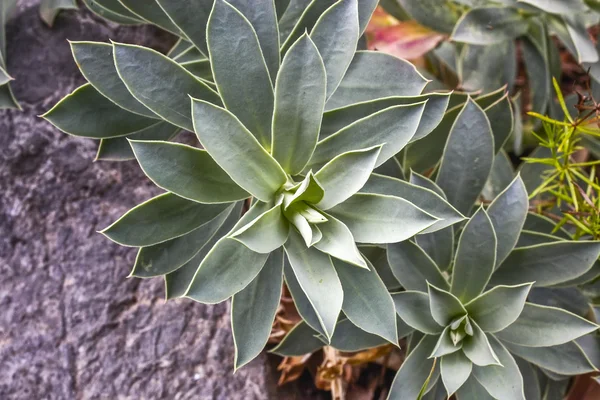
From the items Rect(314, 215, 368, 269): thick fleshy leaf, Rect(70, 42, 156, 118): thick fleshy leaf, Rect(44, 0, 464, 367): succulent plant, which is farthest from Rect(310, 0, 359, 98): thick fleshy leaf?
Rect(70, 42, 156, 118): thick fleshy leaf

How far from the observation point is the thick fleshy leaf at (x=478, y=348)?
928 millimetres

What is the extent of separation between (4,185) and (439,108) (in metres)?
A: 0.92

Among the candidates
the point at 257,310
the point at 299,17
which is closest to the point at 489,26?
the point at 299,17

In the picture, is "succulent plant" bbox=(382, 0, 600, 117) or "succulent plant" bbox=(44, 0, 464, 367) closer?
"succulent plant" bbox=(44, 0, 464, 367)

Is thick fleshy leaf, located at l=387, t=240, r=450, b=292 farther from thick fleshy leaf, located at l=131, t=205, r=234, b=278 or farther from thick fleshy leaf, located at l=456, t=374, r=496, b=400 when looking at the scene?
thick fleshy leaf, located at l=131, t=205, r=234, b=278

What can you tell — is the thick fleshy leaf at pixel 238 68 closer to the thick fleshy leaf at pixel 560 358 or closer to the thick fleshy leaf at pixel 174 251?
the thick fleshy leaf at pixel 174 251

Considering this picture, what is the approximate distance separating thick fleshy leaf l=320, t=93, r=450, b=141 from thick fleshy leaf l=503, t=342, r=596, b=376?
0.50m

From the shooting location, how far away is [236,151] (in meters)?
0.80

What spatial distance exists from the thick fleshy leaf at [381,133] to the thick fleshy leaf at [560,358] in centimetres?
53

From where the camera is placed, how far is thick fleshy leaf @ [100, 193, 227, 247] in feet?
2.75

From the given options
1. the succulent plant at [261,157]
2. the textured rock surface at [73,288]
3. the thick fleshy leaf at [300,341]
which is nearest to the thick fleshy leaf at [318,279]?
the succulent plant at [261,157]

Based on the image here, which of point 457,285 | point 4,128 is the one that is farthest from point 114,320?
point 457,285

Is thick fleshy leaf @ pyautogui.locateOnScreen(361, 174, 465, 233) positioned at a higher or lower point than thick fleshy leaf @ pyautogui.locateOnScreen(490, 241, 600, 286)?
higher

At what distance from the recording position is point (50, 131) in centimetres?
121
